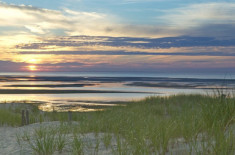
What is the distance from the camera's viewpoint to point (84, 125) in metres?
10.7

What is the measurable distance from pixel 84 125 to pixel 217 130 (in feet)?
18.8

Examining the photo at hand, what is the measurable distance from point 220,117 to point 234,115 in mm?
339

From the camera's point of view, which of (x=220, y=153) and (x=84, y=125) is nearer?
(x=220, y=153)

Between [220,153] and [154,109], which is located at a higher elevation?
[220,153]

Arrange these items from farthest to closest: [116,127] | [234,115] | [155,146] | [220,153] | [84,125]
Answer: [84,125]
[116,127]
[234,115]
[155,146]
[220,153]

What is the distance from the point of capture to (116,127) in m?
9.44

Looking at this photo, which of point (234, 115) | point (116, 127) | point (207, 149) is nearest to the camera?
point (207, 149)

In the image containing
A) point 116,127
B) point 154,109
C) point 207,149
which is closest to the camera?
point 207,149

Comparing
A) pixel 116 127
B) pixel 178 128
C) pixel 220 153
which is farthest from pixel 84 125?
pixel 220 153

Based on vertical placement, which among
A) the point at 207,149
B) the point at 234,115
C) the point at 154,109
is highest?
the point at 234,115

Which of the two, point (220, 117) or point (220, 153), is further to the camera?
point (220, 117)

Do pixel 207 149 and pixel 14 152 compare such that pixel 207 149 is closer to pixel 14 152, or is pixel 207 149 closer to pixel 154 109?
pixel 14 152

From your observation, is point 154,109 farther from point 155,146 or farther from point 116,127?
point 155,146

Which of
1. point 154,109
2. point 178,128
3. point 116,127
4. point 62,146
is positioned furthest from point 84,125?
point 154,109
